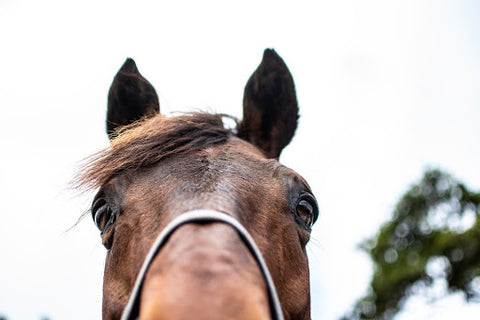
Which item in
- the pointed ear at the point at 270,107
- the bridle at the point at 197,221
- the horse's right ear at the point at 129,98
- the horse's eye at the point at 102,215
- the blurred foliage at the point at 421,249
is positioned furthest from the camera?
the blurred foliage at the point at 421,249

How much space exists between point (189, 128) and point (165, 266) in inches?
48.7

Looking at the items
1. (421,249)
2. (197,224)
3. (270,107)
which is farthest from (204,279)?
(421,249)

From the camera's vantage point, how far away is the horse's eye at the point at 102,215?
212 centimetres

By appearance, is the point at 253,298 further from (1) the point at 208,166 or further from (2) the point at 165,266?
(1) the point at 208,166

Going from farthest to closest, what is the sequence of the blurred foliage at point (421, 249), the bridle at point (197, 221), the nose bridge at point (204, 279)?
1. the blurred foliage at point (421, 249)
2. the bridle at point (197, 221)
3. the nose bridge at point (204, 279)

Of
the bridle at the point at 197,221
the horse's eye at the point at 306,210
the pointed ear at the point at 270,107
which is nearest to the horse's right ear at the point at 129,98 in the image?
the pointed ear at the point at 270,107

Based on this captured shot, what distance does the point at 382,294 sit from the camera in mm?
19000

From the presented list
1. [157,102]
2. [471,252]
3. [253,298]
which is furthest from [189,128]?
[471,252]

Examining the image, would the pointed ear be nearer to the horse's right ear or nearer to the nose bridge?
the horse's right ear

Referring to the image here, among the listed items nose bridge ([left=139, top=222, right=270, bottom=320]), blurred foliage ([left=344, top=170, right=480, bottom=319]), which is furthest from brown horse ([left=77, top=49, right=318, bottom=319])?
blurred foliage ([left=344, top=170, right=480, bottom=319])

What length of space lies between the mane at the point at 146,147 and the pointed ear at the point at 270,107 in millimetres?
786

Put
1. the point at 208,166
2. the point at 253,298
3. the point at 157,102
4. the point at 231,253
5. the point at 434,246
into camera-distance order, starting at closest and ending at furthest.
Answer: the point at 253,298 < the point at 231,253 < the point at 208,166 < the point at 157,102 < the point at 434,246

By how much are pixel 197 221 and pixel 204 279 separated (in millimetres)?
311

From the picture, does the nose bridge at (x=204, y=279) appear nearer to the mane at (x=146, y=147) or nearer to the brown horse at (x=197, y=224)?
the brown horse at (x=197, y=224)
